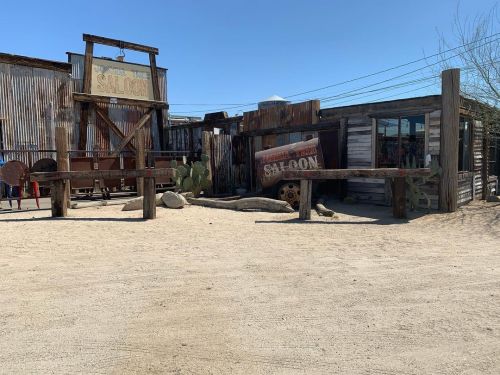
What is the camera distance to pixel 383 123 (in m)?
12.2

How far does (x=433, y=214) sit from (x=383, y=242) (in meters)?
3.79

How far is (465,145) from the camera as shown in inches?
492

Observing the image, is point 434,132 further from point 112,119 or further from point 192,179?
point 112,119

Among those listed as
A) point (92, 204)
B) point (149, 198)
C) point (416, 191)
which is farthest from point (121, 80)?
point (416, 191)

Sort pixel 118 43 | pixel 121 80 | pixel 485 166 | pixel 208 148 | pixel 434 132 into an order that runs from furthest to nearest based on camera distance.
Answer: pixel 121 80
pixel 118 43
pixel 208 148
pixel 485 166
pixel 434 132

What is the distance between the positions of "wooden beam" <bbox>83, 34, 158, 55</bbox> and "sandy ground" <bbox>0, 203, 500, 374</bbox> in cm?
1241

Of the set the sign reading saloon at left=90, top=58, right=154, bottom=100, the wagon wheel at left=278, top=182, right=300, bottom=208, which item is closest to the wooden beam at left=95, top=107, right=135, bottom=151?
the sign reading saloon at left=90, top=58, right=154, bottom=100

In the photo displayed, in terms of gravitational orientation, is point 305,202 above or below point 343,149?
below

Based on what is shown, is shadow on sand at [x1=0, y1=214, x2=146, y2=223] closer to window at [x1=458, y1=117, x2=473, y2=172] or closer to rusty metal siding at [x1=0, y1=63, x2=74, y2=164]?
rusty metal siding at [x1=0, y1=63, x2=74, y2=164]

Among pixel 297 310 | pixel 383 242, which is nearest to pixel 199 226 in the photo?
pixel 383 242

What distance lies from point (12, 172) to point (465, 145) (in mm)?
12682

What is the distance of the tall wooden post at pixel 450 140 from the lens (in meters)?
10.4

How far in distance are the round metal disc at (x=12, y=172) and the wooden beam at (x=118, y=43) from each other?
8407 millimetres

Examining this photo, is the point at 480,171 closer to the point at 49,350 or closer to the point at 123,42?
the point at 49,350
